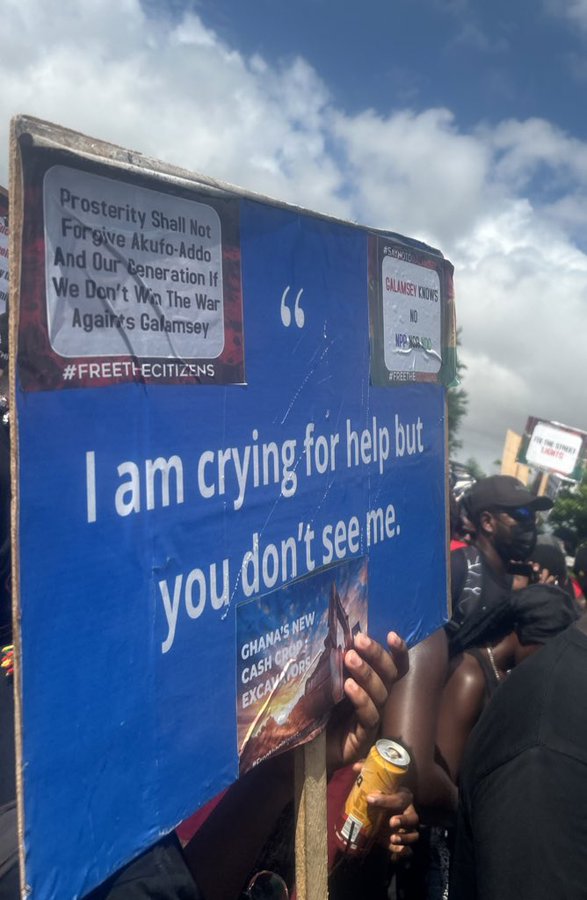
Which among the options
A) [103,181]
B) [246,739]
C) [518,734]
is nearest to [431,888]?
[518,734]

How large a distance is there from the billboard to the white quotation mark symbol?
0.01 m

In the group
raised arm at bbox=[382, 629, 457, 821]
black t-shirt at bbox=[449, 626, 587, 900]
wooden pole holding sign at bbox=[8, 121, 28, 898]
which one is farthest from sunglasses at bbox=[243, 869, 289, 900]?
wooden pole holding sign at bbox=[8, 121, 28, 898]

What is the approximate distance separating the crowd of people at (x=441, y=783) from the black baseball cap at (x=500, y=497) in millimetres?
1507

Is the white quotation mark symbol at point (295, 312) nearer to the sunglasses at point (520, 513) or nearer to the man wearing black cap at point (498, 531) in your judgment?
the man wearing black cap at point (498, 531)

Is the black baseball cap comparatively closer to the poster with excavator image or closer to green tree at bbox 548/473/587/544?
the poster with excavator image

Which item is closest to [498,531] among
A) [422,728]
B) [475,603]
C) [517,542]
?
[517,542]

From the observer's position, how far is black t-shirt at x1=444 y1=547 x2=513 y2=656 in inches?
103

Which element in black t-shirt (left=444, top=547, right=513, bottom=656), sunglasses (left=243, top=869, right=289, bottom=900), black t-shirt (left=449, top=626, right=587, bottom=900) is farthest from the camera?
black t-shirt (left=444, top=547, right=513, bottom=656)

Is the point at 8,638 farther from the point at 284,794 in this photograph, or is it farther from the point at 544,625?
the point at 544,625

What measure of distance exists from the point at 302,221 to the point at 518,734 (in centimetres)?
98

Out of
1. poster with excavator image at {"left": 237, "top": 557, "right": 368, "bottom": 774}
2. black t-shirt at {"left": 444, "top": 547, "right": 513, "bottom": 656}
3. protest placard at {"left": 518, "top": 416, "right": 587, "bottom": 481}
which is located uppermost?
protest placard at {"left": 518, "top": 416, "right": 587, "bottom": 481}

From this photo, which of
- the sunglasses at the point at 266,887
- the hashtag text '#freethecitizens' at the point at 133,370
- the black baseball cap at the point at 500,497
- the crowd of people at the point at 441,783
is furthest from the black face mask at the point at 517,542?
the hashtag text '#freethecitizens' at the point at 133,370

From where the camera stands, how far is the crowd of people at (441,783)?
1.15 m

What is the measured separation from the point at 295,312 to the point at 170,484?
0.43 m
